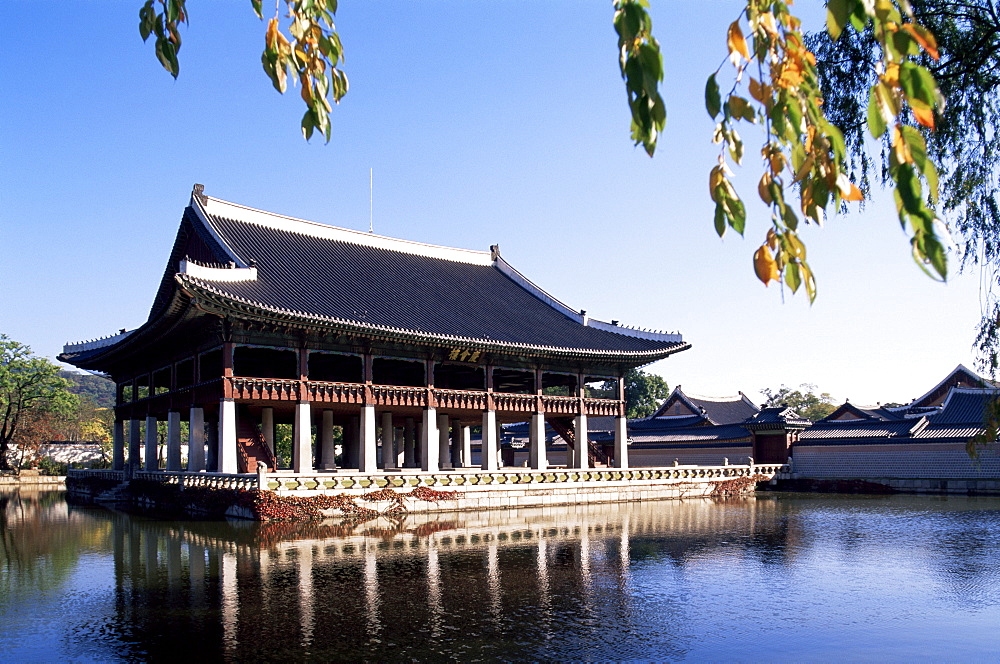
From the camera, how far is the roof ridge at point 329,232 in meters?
36.7

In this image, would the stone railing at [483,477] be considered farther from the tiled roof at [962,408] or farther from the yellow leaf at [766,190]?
the yellow leaf at [766,190]

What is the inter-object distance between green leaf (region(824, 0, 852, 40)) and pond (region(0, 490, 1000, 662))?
8.68 meters

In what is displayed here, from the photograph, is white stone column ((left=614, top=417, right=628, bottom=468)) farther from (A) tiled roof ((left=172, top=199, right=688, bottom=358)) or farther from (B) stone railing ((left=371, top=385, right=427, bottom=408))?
(B) stone railing ((left=371, top=385, right=427, bottom=408))

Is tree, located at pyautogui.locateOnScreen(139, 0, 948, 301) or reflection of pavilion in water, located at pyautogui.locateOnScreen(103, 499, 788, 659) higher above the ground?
tree, located at pyautogui.locateOnScreen(139, 0, 948, 301)

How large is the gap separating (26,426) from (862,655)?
64.3 meters

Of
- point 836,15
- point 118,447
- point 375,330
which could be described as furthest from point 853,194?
point 118,447

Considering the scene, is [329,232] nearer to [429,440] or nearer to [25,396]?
[429,440]

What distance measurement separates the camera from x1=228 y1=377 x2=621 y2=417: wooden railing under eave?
94.2 ft

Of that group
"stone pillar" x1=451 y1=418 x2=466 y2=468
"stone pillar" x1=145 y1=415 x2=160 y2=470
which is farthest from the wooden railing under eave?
"stone pillar" x1=145 y1=415 x2=160 y2=470

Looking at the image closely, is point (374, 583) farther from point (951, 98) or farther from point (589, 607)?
point (951, 98)

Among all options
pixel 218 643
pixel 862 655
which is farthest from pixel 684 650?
pixel 218 643

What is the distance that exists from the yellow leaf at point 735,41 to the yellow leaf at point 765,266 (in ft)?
2.18

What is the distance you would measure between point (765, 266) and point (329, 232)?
38699 mm

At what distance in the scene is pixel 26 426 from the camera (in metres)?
60.5
